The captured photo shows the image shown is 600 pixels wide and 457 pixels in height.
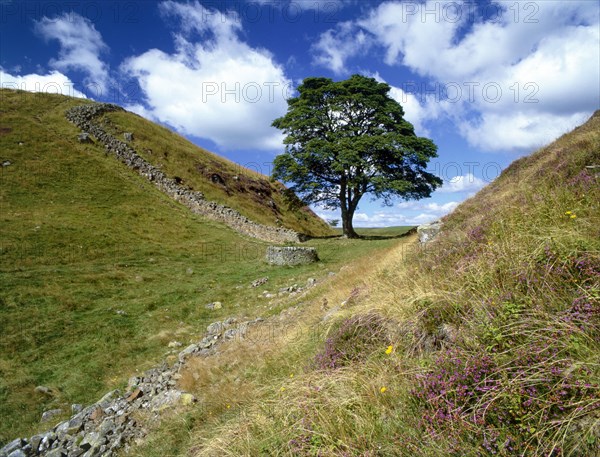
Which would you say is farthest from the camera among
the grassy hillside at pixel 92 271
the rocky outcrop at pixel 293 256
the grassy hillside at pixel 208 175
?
the grassy hillside at pixel 208 175

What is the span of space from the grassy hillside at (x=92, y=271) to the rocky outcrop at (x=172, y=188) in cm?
166

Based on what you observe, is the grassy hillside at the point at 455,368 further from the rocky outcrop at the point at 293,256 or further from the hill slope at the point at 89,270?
the rocky outcrop at the point at 293,256

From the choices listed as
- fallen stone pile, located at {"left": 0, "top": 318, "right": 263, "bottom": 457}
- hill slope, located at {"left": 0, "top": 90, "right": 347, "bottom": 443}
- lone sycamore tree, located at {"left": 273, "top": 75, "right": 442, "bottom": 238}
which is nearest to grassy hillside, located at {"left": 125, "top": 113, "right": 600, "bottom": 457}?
fallen stone pile, located at {"left": 0, "top": 318, "right": 263, "bottom": 457}

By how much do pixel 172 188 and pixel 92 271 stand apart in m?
19.6

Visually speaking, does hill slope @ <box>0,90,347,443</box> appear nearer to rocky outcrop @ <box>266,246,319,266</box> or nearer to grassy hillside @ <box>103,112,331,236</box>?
rocky outcrop @ <box>266,246,319,266</box>

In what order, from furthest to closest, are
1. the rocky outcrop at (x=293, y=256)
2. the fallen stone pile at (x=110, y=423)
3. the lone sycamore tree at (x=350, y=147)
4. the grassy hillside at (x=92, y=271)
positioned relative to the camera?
the lone sycamore tree at (x=350, y=147) → the rocky outcrop at (x=293, y=256) → the grassy hillside at (x=92, y=271) → the fallen stone pile at (x=110, y=423)

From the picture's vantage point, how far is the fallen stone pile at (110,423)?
5.63 metres

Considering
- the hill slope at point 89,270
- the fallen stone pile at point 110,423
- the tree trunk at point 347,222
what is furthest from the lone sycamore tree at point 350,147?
the fallen stone pile at point 110,423

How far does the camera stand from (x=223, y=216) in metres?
33.9

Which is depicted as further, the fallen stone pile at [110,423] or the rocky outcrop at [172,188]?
the rocky outcrop at [172,188]

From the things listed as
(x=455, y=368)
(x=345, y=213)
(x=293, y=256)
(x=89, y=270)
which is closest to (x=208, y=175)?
(x=345, y=213)

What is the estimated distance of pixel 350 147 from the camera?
95.9ft

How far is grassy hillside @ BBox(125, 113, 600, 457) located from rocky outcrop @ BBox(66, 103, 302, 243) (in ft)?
83.8

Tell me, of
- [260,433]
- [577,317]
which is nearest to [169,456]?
[260,433]
